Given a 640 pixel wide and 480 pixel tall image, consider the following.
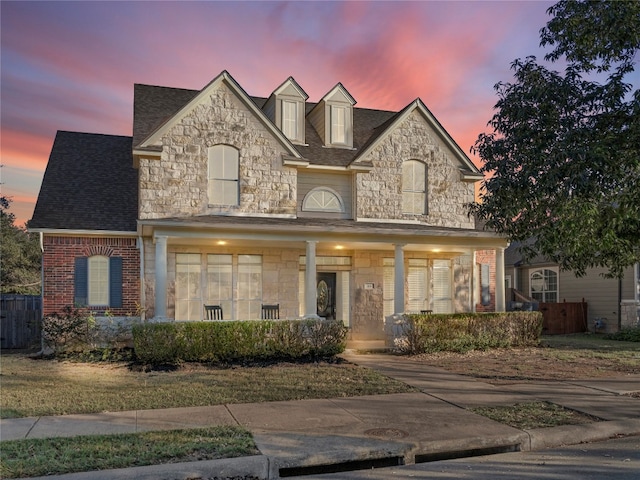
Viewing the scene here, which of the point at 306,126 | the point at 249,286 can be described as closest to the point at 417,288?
the point at 249,286

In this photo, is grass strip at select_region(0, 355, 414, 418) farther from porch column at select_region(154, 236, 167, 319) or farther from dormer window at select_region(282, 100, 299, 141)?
dormer window at select_region(282, 100, 299, 141)

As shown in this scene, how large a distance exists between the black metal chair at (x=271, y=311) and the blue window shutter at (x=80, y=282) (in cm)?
502

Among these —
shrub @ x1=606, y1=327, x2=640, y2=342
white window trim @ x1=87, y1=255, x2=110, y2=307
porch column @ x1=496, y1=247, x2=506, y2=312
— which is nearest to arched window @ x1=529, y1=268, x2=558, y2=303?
shrub @ x1=606, y1=327, x2=640, y2=342

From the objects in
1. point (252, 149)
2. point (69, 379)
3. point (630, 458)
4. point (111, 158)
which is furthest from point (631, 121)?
point (111, 158)

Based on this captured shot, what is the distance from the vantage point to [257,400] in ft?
31.0

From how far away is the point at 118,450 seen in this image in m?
6.52

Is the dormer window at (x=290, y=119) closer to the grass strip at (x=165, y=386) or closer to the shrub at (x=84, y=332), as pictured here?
the shrub at (x=84, y=332)

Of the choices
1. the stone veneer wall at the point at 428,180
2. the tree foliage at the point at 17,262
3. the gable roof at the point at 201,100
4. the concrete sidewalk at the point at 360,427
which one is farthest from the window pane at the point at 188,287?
the tree foliage at the point at 17,262

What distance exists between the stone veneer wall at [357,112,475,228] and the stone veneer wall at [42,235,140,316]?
706 centimetres

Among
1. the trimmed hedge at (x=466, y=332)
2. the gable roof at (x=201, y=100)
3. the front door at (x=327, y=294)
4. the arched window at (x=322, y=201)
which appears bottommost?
the trimmed hedge at (x=466, y=332)

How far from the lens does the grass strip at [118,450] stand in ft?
19.7

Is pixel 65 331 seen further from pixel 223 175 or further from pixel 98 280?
pixel 223 175

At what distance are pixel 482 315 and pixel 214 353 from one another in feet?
25.2

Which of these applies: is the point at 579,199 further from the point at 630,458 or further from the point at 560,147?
the point at 630,458
